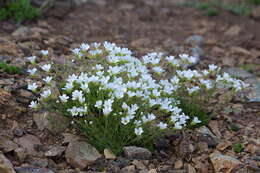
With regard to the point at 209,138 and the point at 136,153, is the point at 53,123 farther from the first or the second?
the point at 209,138

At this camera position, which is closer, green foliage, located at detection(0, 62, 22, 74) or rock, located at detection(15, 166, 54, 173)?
rock, located at detection(15, 166, 54, 173)

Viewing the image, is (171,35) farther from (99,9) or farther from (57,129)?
(57,129)

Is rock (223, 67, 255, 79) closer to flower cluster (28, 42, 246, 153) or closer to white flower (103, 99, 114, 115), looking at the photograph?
flower cluster (28, 42, 246, 153)

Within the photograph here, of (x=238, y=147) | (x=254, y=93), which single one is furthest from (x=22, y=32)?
(x=238, y=147)

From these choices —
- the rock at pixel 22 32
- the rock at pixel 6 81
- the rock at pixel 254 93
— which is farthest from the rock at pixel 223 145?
the rock at pixel 22 32

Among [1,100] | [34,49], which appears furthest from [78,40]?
[1,100]

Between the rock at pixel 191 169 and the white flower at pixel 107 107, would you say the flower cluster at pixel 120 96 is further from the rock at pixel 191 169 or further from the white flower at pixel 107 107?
the rock at pixel 191 169

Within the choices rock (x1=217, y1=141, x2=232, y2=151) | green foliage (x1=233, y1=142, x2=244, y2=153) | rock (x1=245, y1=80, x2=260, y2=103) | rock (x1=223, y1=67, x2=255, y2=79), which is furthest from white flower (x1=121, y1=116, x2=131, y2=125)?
rock (x1=223, y1=67, x2=255, y2=79)
